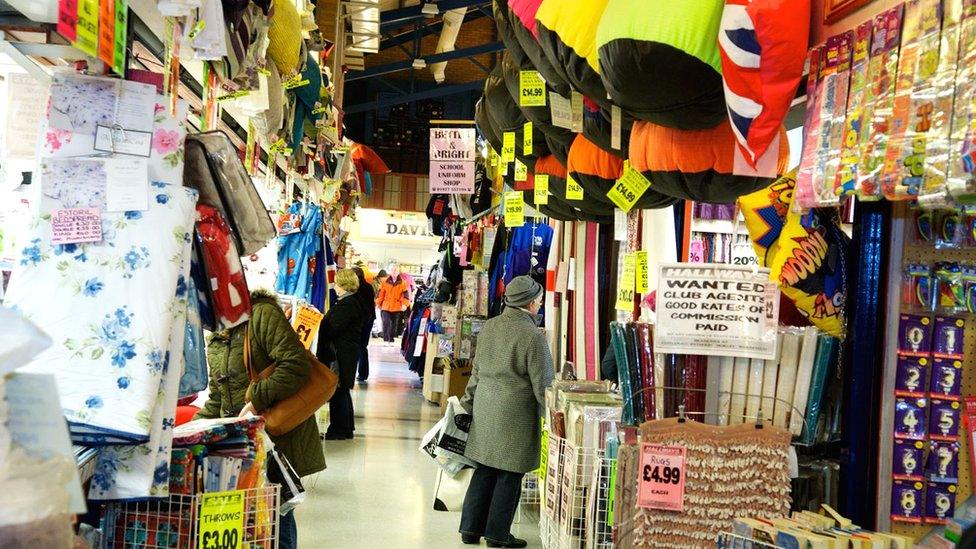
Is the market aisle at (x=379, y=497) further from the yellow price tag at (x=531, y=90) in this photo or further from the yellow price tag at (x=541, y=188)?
the yellow price tag at (x=531, y=90)

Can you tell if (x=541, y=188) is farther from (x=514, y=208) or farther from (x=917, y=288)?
(x=917, y=288)

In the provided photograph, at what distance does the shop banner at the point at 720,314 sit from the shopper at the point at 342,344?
607 centimetres

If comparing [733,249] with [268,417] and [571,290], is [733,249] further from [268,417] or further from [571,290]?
[268,417]

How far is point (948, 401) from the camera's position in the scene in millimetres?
2891

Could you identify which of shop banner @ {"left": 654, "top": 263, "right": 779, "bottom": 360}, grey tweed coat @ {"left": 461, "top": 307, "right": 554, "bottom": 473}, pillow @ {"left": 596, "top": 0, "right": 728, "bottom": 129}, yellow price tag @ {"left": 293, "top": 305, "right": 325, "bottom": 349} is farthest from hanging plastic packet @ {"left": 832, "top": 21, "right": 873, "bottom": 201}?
yellow price tag @ {"left": 293, "top": 305, "right": 325, "bottom": 349}

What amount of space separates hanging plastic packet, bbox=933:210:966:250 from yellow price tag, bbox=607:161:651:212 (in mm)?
1334

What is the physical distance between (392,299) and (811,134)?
18789 mm

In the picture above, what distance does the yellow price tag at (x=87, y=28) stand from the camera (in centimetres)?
210

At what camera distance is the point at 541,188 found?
550cm

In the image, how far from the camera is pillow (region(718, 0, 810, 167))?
2.64 meters

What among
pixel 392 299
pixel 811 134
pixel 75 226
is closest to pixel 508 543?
pixel 811 134

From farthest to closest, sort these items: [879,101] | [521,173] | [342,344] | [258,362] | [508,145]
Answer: [342,344] < [521,173] < [508,145] < [258,362] < [879,101]

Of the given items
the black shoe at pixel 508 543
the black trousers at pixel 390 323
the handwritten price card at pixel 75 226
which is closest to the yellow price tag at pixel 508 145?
the black shoe at pixel 508 543

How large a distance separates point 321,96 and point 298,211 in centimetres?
126
